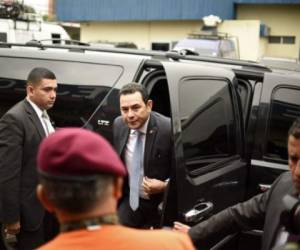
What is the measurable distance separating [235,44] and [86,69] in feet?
45.7

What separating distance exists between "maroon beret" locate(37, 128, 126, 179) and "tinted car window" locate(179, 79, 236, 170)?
195 cm

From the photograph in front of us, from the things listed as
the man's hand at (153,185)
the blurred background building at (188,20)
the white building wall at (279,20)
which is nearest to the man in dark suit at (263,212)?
the man's hand at (153,185)

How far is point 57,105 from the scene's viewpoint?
3.79m

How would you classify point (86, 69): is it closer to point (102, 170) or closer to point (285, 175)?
point (285, 175)

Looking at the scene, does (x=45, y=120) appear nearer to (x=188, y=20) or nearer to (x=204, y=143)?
(x=204, y=143)

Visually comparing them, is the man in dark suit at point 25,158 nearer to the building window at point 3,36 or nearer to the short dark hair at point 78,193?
the short dark hair at point 78,193

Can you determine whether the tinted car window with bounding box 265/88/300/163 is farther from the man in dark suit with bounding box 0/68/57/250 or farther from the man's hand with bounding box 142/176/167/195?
the man in dark suit with bounding box 0/68/57/250

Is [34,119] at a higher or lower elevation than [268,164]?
higher

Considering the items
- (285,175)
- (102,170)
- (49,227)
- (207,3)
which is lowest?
(49,227)

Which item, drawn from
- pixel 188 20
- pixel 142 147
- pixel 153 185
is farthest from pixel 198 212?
pixel 188 20

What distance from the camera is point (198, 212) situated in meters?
3.31

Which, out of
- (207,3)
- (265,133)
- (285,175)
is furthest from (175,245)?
(207,3)

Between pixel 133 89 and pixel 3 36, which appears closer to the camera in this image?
pixel 133 89

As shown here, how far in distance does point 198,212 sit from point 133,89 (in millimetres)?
918
